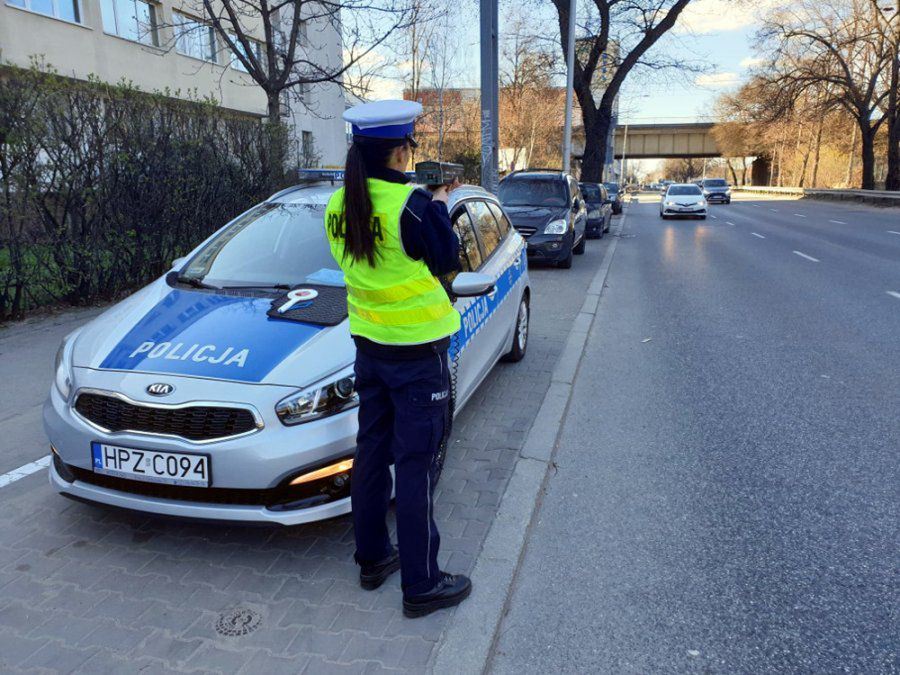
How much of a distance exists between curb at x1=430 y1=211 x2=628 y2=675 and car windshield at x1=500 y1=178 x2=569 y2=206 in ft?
27.2

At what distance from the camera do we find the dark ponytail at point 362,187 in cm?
239

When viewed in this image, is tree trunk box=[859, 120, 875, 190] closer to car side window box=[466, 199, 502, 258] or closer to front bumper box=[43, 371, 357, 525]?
car side window box=[466, 199, 502, 258]

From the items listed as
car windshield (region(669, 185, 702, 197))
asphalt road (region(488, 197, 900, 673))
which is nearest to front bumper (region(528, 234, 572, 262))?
asphalt road (region(488, 197, 900, 673))

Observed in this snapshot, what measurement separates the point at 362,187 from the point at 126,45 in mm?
25569

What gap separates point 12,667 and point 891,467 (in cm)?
456

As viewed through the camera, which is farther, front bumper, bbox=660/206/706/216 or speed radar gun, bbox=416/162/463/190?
front bumper, bbox=660/206/706/216

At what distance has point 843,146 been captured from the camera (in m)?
61.5

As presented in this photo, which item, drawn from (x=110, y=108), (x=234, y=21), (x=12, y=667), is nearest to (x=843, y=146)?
(x=234, y=21)

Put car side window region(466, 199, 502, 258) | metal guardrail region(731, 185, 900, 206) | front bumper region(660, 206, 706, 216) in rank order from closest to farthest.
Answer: car side window region(466, 199, 502, 258), front bumper region(660, 206, 706, 216), metal guardrail region(731, 185, 900, 206)

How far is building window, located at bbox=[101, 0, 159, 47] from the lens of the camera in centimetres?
2256

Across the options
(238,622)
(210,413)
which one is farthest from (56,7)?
(238,622)

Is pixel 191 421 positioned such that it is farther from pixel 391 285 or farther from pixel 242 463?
Result: pixel 391 285

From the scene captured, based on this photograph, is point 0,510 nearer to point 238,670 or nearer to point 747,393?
point 238,670

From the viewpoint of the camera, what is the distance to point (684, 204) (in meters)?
27.4
